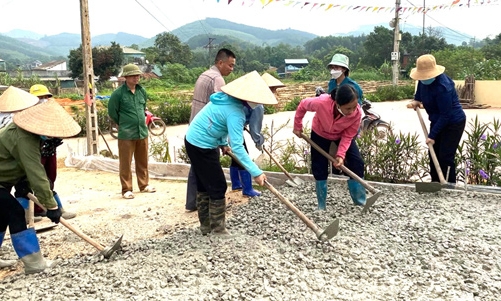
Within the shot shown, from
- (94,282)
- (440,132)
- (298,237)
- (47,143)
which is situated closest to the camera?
(94,282)

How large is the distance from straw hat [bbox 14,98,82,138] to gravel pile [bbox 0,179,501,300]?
93cm

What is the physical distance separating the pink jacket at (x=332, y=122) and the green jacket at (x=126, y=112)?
2.01 meters

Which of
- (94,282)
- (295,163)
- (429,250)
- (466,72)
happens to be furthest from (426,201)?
(466,72)

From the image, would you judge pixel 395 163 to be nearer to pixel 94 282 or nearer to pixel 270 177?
pixel 270 177

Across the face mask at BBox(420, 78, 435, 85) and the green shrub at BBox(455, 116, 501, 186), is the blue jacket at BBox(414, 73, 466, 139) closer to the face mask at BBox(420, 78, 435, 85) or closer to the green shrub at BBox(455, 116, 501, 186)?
the face mask at BBox(420, 78, 435, 85)

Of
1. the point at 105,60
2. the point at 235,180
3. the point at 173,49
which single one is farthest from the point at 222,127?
the point at 173,49

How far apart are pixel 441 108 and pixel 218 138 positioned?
2.25 meters

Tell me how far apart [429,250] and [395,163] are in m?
2.11

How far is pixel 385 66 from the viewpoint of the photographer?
102 ft

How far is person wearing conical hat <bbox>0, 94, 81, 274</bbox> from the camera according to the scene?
8.95 feet

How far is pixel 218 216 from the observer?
3.44m

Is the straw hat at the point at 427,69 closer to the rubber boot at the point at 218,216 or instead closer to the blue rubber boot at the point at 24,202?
the rubber boot at the point at 218,216

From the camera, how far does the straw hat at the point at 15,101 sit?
4340mm

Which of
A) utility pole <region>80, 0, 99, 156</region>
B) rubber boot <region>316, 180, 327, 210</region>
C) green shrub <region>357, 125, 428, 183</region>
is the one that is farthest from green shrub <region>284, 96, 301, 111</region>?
rubber boot <region>316, 180, 327, 210</region>
